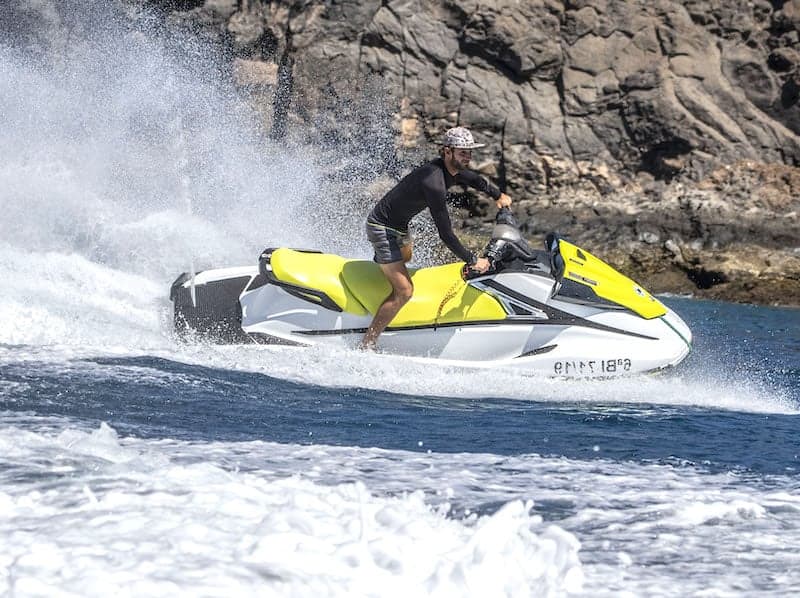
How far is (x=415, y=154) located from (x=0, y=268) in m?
18.7

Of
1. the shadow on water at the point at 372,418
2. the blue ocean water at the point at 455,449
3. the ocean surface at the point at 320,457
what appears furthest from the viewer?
the shadow on water at the point at 372,418

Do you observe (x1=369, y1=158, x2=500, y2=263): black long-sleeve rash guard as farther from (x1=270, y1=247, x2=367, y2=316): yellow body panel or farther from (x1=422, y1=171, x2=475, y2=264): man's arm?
(x1=270, y1=247, x2=367, y2=316): yellow body panel

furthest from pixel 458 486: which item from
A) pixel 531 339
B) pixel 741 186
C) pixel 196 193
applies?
pixel 741 186

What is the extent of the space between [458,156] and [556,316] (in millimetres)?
1273

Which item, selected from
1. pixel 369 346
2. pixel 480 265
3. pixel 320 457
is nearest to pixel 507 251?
pixel 480 265

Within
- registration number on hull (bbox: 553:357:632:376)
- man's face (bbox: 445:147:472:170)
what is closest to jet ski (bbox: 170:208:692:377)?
registration number on hull (bbox: 553:357:632:376)

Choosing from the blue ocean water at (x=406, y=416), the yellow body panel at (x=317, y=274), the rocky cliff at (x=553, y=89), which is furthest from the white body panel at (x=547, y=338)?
the rocky cliff at (x=553, y=89)

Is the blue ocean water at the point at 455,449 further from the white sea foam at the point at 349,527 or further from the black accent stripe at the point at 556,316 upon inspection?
the black accent stripe at the point at 556,316

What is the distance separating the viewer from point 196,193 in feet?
47.9

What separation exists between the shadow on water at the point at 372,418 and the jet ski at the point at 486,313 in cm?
79

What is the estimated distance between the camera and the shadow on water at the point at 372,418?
4.41 meters

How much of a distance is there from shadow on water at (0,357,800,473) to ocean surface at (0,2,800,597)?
25 millimetres

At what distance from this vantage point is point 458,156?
21.2 feet

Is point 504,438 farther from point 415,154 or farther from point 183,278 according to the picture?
point 415,154
